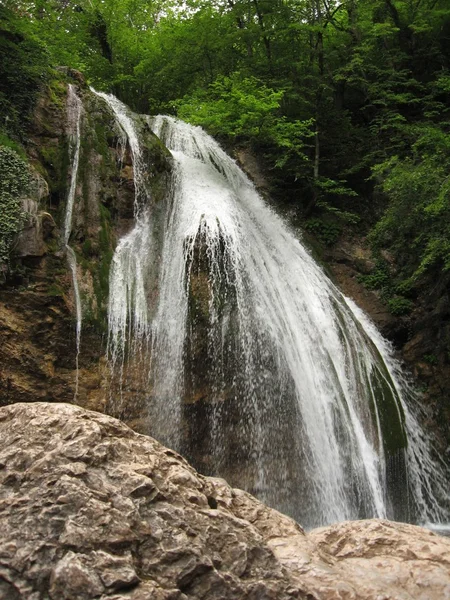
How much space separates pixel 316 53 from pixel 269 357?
11968 mm

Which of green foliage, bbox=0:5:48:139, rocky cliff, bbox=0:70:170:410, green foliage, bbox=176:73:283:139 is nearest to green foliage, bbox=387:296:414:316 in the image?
green foliage, bbox=176:73:283:139

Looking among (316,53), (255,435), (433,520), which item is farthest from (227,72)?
(433,520)

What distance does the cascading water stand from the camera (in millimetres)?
7676

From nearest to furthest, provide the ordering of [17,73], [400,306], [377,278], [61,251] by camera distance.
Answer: [61,251]
[17,73]
[400,306]
[377,278]

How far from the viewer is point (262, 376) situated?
8242mm

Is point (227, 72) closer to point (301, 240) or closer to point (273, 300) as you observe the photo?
point (301, 240)

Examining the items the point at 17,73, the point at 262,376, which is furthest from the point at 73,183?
the point at 262,376

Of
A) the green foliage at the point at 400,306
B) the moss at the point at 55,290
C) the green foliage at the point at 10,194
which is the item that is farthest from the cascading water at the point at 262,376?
the green foliage at the point at 10,194

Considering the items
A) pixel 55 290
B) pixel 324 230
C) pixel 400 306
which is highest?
pixel 324 230

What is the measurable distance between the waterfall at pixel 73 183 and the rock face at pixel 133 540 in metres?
5.04

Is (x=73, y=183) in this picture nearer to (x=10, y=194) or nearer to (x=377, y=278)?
(x=10, y=194)

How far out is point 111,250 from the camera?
9062 millimetres

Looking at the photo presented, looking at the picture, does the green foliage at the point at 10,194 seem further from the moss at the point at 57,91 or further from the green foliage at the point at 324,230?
the green foliage at the point at 324,230

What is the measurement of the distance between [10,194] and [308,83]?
11.1m
